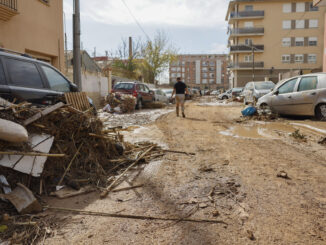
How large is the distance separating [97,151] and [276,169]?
2972 millimetres

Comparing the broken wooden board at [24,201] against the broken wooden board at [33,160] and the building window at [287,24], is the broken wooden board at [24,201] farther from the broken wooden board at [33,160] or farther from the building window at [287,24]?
the building window at [287,24]

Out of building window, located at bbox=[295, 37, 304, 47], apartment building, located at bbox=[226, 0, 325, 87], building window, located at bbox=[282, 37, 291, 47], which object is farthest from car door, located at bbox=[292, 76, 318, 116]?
building window, located at bbox=[295, 37, 304, 47]

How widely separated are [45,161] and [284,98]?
31.2ft

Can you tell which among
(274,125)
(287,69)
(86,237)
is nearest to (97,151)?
(86,237)

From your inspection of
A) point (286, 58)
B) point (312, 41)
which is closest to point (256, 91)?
point (286, 58)

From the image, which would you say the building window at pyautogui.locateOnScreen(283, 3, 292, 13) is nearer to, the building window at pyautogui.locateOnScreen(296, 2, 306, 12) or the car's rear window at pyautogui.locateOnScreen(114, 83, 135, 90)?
the building window at pyautogui.locateOnScreen(296, 2, 306, 12)

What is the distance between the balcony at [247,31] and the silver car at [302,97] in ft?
154

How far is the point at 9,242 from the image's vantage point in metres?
2.64

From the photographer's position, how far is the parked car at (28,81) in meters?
5.14

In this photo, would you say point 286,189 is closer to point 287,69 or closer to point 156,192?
point 156,192

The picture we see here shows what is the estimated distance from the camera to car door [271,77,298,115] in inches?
426

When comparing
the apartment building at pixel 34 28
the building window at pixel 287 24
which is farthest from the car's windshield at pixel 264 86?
the building window at pixel 287 24

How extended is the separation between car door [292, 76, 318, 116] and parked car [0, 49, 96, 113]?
7.97 meters

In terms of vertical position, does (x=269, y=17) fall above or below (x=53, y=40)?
above
